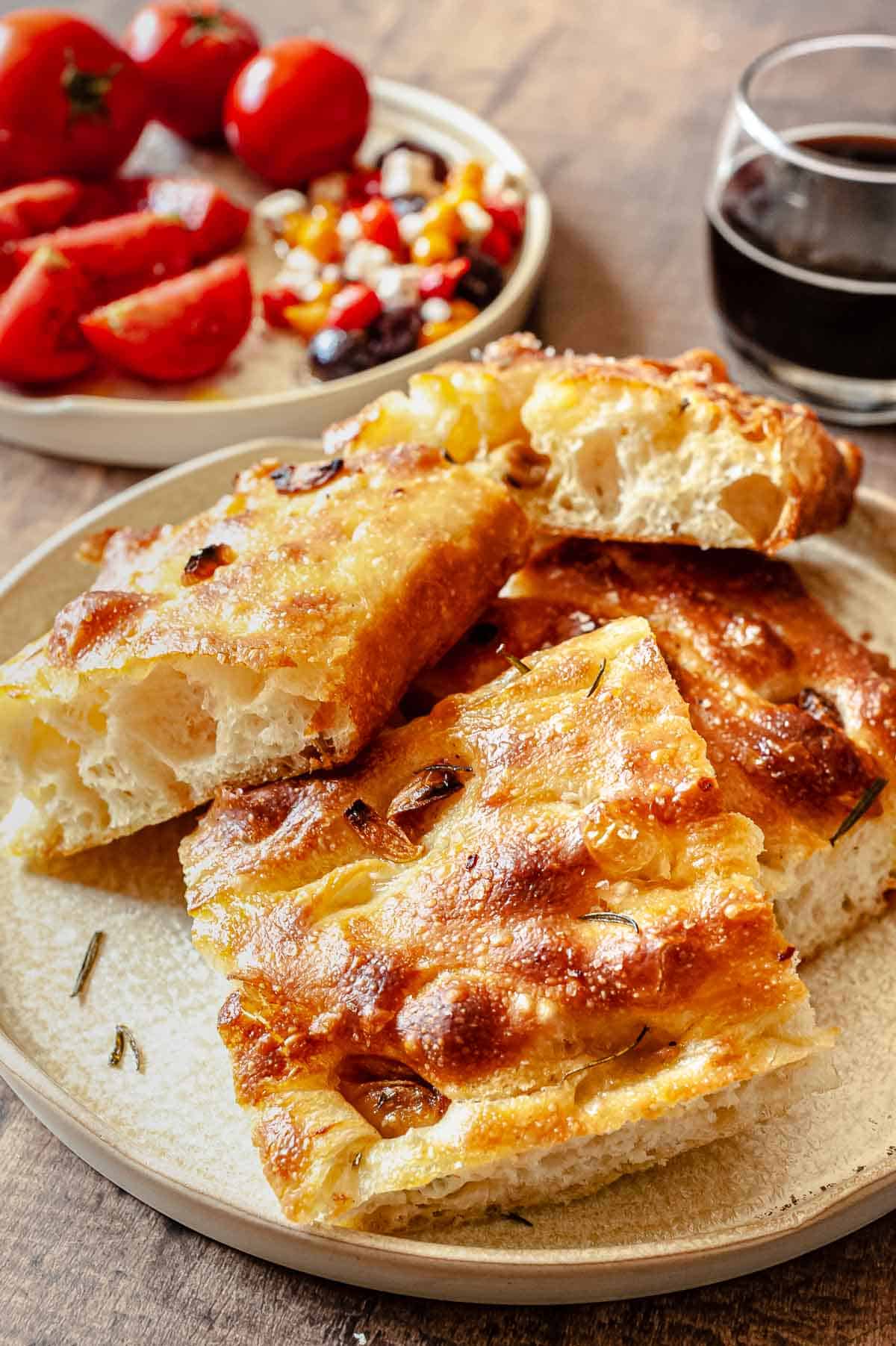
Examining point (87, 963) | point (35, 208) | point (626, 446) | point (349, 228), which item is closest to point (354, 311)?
point (349, 228)

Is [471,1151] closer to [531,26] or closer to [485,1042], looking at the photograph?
[485,1042]

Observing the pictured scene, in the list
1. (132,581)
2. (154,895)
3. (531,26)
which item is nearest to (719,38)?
(531,26)

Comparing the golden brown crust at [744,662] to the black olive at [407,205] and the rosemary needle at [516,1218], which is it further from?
the black olive at [407,205]

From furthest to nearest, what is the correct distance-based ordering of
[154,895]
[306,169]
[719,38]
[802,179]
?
1. [719,38]
2. [306,169]
3. [802,179]
4. [154,895]

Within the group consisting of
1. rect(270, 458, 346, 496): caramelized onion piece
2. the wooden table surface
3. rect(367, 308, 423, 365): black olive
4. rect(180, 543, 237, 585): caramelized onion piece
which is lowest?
the wooden table surface

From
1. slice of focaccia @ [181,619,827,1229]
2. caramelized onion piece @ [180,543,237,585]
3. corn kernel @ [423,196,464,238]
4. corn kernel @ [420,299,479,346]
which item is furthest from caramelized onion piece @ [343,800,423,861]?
corn kernel @ [423,196,464,238]

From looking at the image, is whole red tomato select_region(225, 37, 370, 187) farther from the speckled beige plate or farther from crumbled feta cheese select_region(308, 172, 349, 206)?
the speckled beige plate

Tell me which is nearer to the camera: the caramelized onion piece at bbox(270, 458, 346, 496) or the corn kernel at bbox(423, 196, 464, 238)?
the caramelized onion piece at bbox(270, 458, 346, 496)
